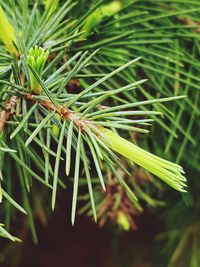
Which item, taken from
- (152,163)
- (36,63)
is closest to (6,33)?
(36,63)

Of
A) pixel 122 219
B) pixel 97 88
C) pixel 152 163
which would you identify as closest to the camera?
pixel 152 163

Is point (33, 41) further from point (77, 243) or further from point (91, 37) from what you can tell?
point (77, 243)

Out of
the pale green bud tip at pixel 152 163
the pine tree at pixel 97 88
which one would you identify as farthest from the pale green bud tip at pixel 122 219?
the pale green bud tip at pixel 152 163

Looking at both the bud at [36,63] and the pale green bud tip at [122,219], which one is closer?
the bud at [36,63]

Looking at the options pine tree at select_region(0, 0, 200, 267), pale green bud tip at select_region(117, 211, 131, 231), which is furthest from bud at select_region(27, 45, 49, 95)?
pale green bud tip at select_region(117, 211, 131, 231)

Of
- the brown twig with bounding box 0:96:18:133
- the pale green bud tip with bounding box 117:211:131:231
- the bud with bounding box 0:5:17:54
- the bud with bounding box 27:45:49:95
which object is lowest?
the pale green bud tip with bounding box 117:211:131:231

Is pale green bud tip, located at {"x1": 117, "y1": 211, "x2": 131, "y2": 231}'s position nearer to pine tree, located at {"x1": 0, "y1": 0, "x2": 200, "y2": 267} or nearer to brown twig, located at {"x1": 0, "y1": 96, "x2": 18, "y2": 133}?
pine tree, located at {"x1": 0, "y1": 0, "x2": 200, "y2": 267}

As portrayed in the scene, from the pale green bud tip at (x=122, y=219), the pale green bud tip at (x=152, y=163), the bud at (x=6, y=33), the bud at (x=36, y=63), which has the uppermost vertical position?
the bud at (x=6, y=33)

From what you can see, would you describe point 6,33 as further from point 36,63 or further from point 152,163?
point 152,163

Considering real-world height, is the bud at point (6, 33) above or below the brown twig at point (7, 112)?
above

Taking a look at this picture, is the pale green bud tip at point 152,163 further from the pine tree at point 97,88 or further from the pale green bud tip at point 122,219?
the pale green bud tip at point 122,219

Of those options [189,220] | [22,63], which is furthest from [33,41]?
[189,220]
